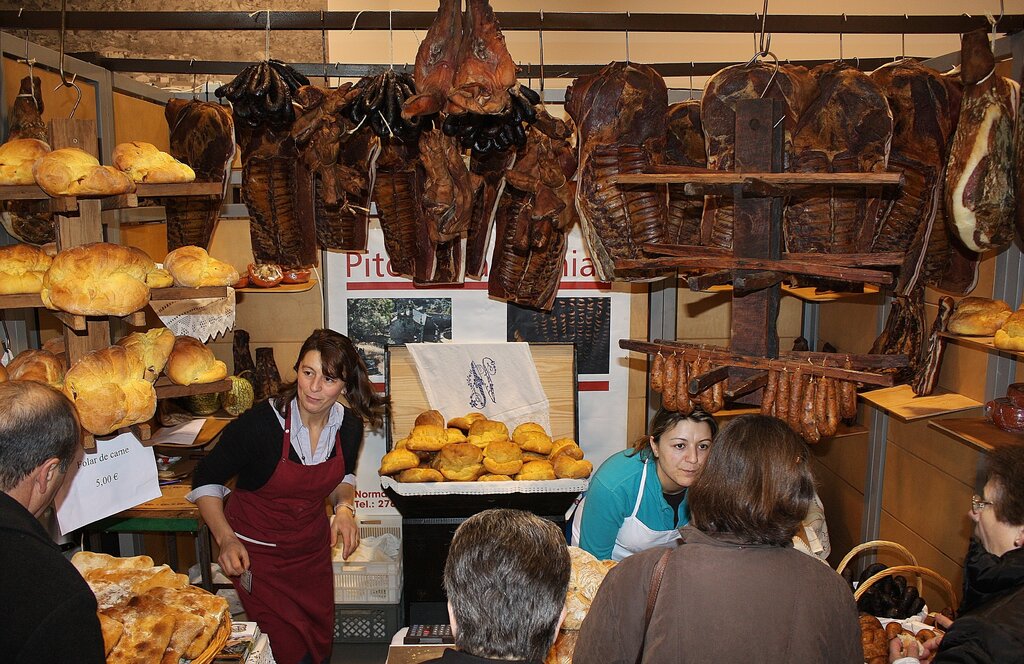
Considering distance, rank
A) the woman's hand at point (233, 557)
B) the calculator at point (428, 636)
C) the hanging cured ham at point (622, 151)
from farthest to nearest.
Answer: the woman's hand at point (233, 557)
the hanging cured ham at point (622, 151)
the calculator at point (428, 636)

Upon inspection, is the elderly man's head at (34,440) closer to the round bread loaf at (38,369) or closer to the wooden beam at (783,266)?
the round bread loaf at (38,369)

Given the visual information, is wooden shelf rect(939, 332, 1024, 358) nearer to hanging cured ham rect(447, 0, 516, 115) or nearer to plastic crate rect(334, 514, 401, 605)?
hanging cured ham rect(447, 0, 516, 115)

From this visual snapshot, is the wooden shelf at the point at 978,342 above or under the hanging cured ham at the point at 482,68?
under

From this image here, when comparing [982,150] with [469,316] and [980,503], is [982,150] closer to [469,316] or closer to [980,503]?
[980,503]

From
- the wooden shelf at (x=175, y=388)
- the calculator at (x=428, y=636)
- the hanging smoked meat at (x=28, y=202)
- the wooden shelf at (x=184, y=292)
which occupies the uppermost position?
the hanging smoked meat at (x=28, y=202)

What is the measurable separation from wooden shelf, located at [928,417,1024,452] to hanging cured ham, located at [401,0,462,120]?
95.2 inches

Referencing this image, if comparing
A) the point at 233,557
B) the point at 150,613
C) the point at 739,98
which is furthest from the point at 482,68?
the point at 233,557

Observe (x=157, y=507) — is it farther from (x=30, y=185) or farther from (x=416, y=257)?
(x=30, y=185)

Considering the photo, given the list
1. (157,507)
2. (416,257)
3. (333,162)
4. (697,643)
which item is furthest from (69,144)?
(697,643)

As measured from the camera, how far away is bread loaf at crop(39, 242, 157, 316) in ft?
8.02

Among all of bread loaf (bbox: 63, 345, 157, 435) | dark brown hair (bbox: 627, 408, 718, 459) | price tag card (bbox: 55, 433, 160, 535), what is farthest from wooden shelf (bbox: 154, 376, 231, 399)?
dark brown hair (bbox: 627, 408, 718, 459)

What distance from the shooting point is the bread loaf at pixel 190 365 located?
9.13 feet

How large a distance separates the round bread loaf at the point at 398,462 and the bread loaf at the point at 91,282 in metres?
1.88

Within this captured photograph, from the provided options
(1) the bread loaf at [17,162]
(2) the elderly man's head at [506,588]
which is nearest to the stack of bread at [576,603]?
(2) the elderly man's head at [506,588]
